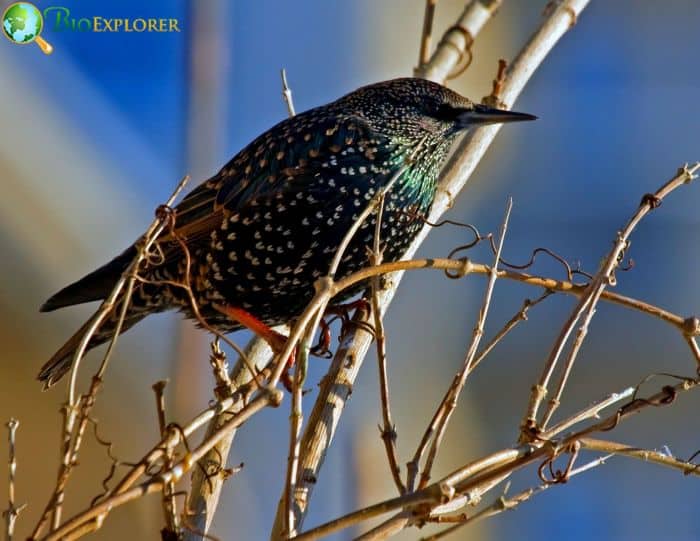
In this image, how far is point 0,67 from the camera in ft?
16.3

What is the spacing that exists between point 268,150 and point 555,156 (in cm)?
376

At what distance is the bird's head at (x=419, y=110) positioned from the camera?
3.23 metres

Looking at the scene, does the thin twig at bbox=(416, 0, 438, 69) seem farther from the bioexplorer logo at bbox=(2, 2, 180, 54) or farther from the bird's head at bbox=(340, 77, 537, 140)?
the bioexplorer logo at bbox=(2, 2, 180, 54)

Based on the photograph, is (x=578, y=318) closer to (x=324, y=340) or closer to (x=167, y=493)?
(x=167, y=493)

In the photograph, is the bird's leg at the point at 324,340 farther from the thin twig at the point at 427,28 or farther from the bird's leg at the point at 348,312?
the thin twig at the point at 427,28

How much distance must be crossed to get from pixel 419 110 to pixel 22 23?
2.27 m

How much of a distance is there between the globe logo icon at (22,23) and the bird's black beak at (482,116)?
2.38 meters

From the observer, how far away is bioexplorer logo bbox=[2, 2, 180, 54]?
4680 mm

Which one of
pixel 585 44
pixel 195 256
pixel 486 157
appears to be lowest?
pixel 195 256

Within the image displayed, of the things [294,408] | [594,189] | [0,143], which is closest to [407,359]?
[594,189]

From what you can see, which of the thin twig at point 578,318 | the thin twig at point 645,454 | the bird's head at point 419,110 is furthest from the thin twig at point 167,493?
the bird's head at point 419,110

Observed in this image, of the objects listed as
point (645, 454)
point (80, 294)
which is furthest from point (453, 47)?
point (645, 454)

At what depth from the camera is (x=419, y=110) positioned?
3291 mm

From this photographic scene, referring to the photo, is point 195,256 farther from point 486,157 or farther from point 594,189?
point 594,189
